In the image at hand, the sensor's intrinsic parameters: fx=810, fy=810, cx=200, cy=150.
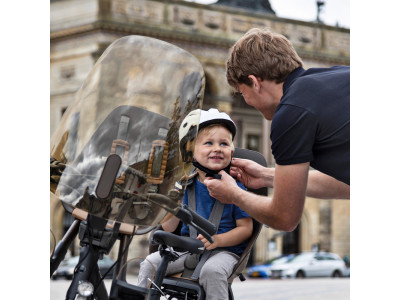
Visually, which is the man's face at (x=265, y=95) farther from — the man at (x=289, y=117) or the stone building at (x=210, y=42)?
the stone building at (x=210, y=42)

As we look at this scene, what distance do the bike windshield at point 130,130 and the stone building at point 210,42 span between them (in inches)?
671

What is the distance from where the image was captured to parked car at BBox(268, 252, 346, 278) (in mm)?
26250

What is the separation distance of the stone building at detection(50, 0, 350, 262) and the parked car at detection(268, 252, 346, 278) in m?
4.04

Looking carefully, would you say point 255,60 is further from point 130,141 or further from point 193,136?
point 130,141

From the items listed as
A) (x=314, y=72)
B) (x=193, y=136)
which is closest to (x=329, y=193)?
(x=314, y=72)

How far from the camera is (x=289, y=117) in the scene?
2.58 m

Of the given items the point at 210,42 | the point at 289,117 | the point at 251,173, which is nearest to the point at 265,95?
the point at 289,117

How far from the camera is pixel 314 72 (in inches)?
111

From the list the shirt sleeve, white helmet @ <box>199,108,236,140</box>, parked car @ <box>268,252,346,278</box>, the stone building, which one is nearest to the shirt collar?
the shirt sleeve

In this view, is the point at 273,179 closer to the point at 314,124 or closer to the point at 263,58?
the point at 263,58

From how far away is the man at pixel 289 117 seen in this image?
2592 millimetres

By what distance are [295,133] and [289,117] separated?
55mm

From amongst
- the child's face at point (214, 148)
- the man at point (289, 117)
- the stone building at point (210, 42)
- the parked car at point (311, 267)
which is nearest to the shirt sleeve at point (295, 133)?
the man at point (289, 117)
